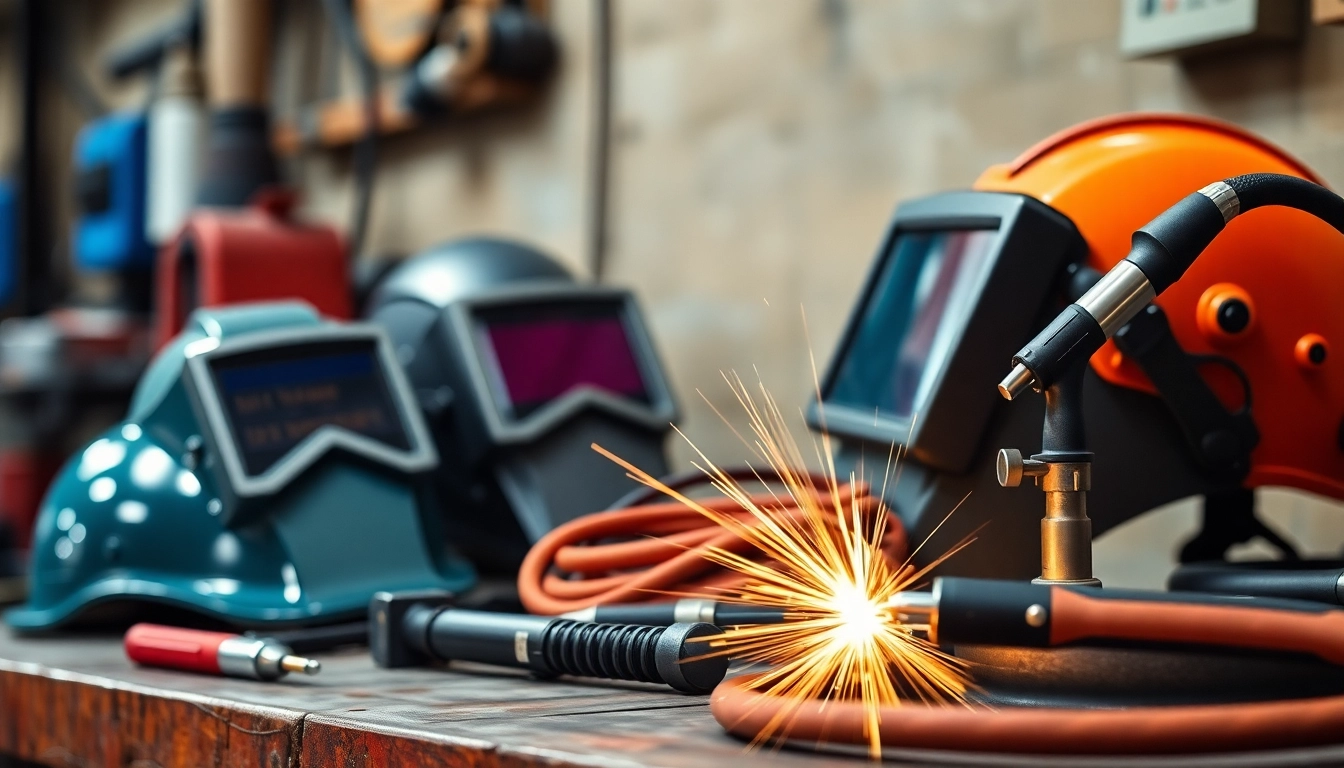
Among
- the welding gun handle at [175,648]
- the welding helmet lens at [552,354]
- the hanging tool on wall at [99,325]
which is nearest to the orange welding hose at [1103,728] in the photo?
the welding gun handle at [175,648]

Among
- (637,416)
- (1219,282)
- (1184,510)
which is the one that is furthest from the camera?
(637,416)

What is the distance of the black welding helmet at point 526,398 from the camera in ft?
4.19

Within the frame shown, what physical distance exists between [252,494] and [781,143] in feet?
2.54

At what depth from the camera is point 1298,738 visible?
1.84ft

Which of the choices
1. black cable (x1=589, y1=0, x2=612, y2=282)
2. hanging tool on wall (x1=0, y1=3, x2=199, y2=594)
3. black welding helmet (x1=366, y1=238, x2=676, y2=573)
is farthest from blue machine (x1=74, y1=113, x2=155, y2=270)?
black welding helmet (x1=366, y1=238, x2=676, y2=573)

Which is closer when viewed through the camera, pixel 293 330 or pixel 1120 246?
pixel 1120 246

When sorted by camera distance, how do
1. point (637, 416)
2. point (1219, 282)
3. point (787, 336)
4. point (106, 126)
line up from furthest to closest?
point (106, 126)
point (787, 336)
point (637, 416)
point (1219, 282)

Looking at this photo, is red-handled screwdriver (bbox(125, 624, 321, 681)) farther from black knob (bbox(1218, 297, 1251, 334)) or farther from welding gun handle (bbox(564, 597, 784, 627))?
black knob (bbox(1218, 297, 1251, 334))

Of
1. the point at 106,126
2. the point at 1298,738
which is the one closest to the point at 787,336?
the point at 1298,738

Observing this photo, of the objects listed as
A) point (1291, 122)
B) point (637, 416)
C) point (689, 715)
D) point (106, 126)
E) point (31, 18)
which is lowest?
point (689, 715)

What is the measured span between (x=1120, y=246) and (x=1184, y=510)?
39 centimetres

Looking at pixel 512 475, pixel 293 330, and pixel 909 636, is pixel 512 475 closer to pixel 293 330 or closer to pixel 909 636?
pixel 293 330

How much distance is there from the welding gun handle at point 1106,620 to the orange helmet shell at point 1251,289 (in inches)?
11.9

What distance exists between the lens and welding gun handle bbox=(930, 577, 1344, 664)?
1.91 feet
